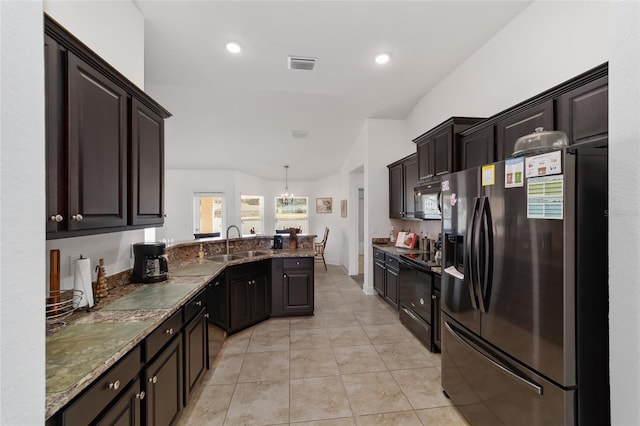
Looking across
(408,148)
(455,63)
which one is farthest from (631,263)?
(408,148)

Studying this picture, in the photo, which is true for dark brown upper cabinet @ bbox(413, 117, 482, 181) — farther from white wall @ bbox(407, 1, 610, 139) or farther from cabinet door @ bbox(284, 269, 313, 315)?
cabinet door @ bbox(284, 269, 313, 315)

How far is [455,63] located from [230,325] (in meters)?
4.22

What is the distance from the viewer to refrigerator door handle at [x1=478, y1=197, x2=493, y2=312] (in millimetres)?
1590

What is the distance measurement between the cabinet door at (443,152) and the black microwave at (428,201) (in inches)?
9.8

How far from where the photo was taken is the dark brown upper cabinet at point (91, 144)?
1126 millimetres

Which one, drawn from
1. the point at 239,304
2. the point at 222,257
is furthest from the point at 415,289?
the point at 222,257

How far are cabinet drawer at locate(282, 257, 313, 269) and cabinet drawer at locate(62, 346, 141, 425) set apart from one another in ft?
7.77

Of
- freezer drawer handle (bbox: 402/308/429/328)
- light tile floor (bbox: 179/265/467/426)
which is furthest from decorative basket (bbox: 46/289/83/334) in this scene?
freezer drawer handle (bbox: 402/308/429/328)

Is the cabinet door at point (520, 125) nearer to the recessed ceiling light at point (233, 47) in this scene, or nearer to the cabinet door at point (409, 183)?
the cabinet door at point (409, 183)

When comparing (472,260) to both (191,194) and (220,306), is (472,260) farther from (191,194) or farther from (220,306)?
(191,194)

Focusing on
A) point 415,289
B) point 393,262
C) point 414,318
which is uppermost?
point 393,262

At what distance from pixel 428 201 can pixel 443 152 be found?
763 mm

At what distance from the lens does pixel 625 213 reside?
2.45ft
